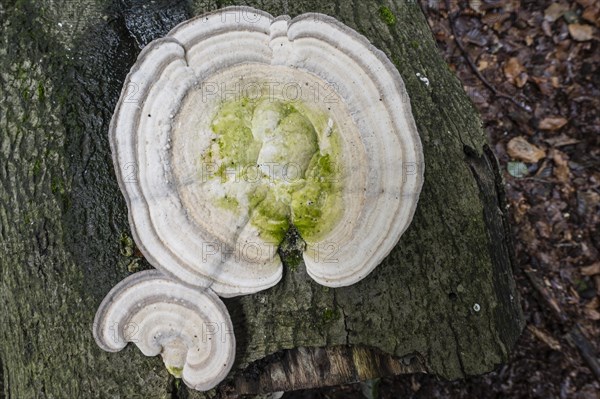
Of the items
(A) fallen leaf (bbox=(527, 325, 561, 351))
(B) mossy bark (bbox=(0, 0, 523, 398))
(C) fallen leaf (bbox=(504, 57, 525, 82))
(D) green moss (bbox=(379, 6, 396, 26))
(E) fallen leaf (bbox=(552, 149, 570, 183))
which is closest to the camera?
(B) mossy bark (bbox=(0, 0, 523, 398))

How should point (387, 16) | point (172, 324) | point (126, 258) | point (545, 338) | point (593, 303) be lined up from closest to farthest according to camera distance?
point (172, 324) < point (126, 258) < point (387, 16) < point (593, 303) < point (545, 338)

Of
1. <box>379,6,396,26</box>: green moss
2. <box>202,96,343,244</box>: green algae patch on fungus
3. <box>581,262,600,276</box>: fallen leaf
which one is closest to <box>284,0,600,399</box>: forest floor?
<box>581,262,600,276</box>: fallen leaf

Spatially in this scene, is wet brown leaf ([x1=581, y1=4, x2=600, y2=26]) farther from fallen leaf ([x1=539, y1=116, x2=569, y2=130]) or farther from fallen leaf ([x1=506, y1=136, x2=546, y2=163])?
fallen leaf ([x1=506, y1=136, x2=546, y2=163])

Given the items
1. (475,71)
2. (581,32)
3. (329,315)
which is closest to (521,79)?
(475,71)

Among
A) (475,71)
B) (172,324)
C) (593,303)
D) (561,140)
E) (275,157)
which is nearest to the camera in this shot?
(275,157)

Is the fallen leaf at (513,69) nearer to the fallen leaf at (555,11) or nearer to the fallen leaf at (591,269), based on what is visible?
the fallen leaf at (555,11)

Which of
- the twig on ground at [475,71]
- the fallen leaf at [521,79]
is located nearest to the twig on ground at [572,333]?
the twig on ground at [475,71]

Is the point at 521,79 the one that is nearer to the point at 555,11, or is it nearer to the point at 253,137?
the point at 555,11
